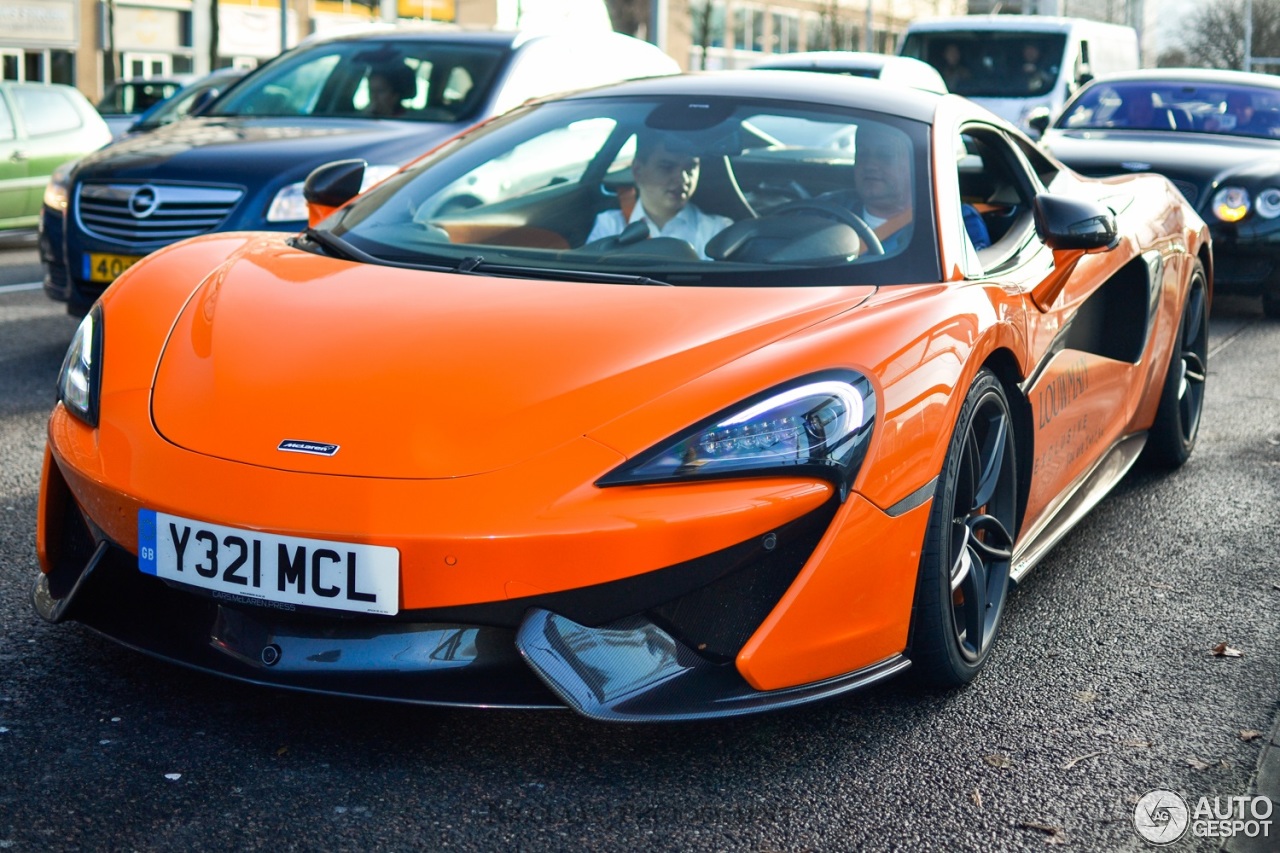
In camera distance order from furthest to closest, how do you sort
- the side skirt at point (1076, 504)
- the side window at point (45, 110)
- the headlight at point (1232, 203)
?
the side window at point (45, 110) < the headlight at point (1232, 203) < the side skirt at point (1076, 504)

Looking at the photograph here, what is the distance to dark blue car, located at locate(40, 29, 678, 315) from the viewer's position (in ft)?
21.2

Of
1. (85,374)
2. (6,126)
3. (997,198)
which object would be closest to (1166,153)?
(997,198)

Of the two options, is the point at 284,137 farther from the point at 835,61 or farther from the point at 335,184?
the point at 835,61

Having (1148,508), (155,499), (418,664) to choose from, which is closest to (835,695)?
(418,664)

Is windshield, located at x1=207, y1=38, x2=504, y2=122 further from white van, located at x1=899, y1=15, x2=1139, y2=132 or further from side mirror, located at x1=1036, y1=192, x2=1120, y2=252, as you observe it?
white van, located at x1=899, y1=15, x2=1139, y2=132

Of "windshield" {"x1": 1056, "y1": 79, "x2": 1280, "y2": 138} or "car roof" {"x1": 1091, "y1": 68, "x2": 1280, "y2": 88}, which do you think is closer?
"windshield" {"x1": 1056, "y1": 79, "x2": 1280, "y2": 138}

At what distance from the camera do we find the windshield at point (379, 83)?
752cm

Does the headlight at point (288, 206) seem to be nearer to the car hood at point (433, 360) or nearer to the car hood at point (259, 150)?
the car hood at point (259, 150)

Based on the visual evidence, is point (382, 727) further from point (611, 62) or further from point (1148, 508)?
point (611, 62)

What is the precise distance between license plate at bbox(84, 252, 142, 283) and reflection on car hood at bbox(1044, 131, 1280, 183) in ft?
17.2

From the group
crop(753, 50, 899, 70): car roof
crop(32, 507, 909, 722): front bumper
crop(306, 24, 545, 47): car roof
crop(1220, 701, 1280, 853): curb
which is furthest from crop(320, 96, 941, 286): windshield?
crop(753, 50, 899, 70): car roof

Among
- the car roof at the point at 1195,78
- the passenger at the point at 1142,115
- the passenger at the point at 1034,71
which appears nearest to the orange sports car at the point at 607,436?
the passenger at the point at 1142,115

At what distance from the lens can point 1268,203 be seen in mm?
8516
